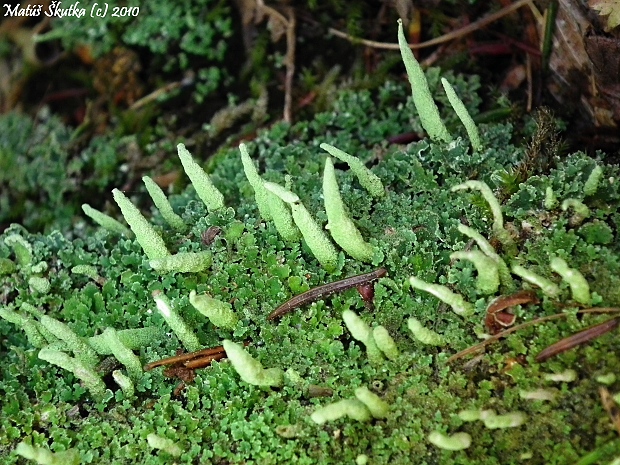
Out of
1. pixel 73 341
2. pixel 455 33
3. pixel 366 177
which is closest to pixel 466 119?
pixel 366 177

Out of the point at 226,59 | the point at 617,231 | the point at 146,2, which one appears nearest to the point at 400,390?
the point at 617,231

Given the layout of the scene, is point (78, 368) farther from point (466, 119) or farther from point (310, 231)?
point (466, 119)

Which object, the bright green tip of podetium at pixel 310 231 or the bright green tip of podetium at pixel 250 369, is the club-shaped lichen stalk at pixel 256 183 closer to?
the bright green tip of podetium at pixel 310 231

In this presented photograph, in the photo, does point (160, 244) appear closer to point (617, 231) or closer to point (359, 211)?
point (359, 211)

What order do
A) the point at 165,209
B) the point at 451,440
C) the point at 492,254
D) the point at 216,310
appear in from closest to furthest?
the point at 451,440, the point at 492,254, the point at 216,310, the point at 165,209

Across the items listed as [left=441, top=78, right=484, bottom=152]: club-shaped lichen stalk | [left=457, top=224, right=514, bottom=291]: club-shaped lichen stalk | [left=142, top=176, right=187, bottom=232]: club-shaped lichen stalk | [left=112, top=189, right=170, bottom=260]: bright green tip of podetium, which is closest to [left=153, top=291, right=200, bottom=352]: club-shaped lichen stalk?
[left=112, top=189, right=170, bottom=260]: bright green tip of podetium

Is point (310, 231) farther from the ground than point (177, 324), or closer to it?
farther from the ground

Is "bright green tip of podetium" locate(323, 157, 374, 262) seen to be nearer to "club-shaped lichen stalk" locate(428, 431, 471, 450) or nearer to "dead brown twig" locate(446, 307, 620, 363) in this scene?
"dead brown twig" locate(446, 307, 620, 363)
